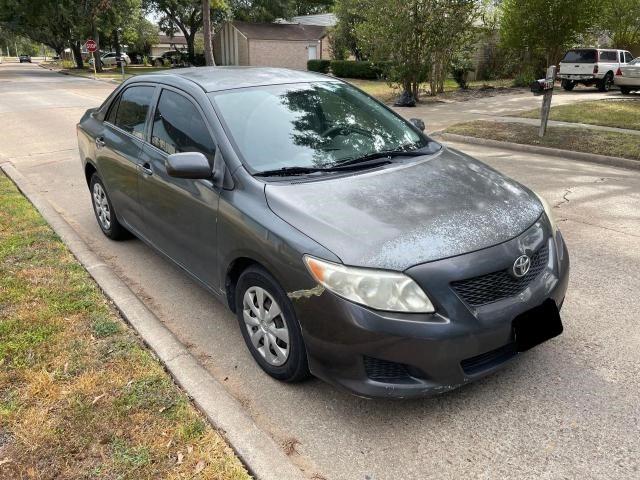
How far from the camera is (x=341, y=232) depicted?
8.64 ft

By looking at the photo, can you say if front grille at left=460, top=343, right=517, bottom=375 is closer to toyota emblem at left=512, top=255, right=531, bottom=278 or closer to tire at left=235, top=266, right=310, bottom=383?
toyota emblem at left=512, top=255, right=531, bottom=278

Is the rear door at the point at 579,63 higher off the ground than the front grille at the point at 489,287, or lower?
higher

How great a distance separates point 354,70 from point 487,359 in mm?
30075

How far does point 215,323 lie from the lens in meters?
3.77

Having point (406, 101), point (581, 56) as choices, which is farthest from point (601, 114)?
point (581, 56)

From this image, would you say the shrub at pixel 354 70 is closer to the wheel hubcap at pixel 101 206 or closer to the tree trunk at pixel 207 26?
→ the tree trunk at pixel 207 26

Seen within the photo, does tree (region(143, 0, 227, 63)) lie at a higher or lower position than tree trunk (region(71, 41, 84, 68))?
higher

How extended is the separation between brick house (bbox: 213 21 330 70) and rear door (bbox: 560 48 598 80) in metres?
23.0

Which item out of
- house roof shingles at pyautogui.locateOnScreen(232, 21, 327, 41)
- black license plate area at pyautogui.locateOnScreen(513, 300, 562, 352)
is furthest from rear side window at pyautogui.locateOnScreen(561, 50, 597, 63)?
house roof shingles at pyautogui.locateOnScreen(232, 21, 327, 41)

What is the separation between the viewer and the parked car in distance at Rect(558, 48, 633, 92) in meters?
21.3

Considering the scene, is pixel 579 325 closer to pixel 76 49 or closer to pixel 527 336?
pixel 527 336

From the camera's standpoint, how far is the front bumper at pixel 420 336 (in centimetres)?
243

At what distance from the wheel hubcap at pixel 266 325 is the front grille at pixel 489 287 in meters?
0.93

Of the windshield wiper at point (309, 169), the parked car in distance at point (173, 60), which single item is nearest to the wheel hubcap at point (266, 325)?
the windshield wiper at point (309, 169)
